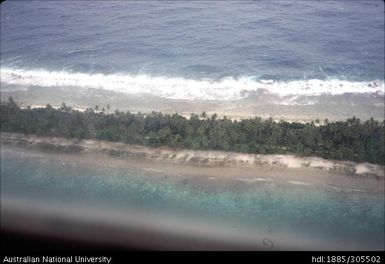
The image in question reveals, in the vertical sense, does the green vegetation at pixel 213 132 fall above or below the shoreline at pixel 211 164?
above

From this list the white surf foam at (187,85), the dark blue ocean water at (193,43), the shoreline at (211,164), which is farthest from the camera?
the dark blue ocean water at (193,43)

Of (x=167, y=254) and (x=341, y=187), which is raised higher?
(x=167, y=254)

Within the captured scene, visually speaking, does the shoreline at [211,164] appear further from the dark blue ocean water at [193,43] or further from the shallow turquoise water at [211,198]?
the dark blue ocean water at [193,43]

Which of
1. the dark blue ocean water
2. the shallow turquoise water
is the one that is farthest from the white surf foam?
the shallow turquoise water

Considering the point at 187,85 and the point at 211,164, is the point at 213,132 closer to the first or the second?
the point at 211,164

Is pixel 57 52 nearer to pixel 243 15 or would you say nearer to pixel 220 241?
pixel 243 15

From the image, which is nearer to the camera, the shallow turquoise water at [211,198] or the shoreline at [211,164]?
the shallow turquoise water at [211,198]

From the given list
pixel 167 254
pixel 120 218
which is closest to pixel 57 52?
pixel 120 218

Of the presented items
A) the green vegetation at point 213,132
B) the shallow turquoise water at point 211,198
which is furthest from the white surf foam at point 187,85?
the shallow turquoise water at point 211,198
